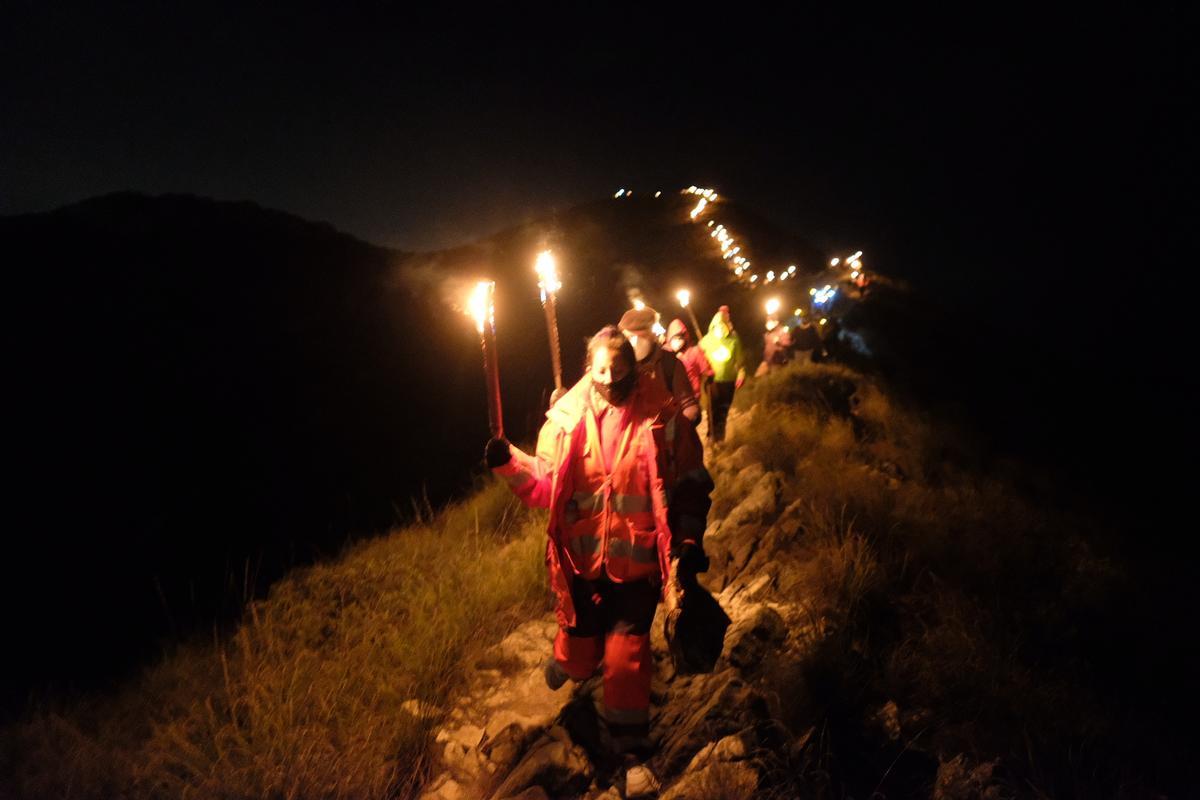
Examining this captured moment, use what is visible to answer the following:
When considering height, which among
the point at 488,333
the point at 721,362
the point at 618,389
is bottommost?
the point at 721,362

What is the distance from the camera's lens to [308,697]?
2.97 metres

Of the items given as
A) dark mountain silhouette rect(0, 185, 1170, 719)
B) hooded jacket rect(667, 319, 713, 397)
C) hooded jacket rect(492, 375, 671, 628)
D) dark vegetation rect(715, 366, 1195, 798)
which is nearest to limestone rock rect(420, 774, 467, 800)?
hooded jacket rect(492, 375, 671, 628)

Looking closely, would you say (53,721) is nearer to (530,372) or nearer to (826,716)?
(826,716)

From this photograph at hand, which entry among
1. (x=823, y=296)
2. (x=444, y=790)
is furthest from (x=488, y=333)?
(x=823, y=296)

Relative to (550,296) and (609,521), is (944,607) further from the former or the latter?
(550,296)

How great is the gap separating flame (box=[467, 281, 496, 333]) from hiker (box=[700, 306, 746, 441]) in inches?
189

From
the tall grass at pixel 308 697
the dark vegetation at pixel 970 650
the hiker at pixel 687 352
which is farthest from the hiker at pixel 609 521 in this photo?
the hiker at pixel 687 352

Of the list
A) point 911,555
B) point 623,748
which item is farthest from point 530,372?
point 623,748

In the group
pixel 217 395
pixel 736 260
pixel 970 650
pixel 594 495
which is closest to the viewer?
pixel 594 495

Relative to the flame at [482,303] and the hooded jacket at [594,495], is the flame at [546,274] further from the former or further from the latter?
the hooded jacket at [594,495]

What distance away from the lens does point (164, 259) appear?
14961mm

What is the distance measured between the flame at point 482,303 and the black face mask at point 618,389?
0.58 metres

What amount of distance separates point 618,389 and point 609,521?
0.60 m

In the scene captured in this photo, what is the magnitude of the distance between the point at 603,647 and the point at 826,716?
1.09 metres
